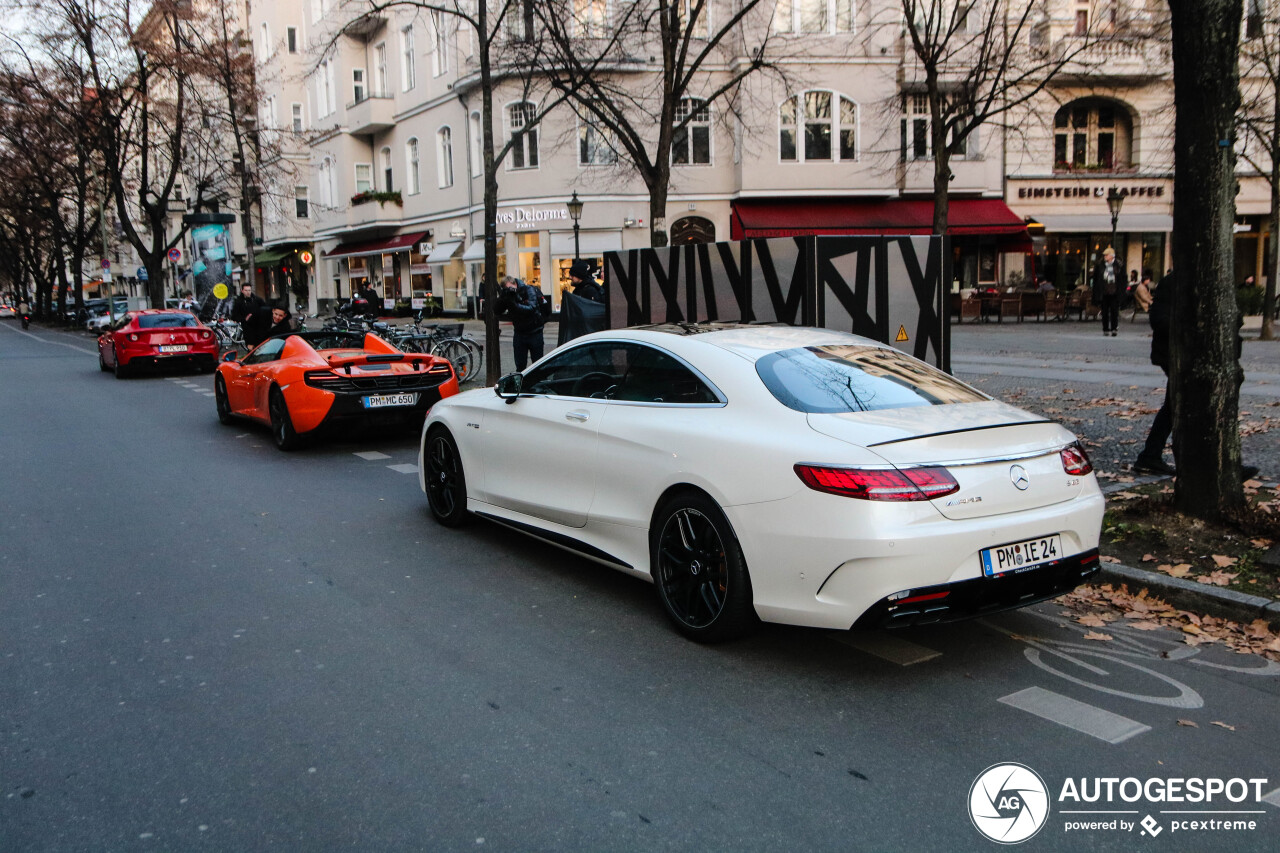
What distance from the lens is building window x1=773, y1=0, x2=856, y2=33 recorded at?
1256 inches

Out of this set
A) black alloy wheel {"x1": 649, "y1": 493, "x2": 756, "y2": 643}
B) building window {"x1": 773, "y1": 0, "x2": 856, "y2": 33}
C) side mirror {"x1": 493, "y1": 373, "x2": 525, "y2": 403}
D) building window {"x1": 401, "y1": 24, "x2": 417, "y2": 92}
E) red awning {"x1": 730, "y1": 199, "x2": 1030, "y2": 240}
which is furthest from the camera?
building window {"x1": 401, "y1": 24, "x2": 417, "y2": 92}

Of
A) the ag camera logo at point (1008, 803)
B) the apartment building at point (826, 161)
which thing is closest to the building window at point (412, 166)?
the apartment building at point (826, 161)

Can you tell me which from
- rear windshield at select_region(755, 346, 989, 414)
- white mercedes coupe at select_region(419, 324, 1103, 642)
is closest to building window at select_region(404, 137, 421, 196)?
white mercedes coupe at select_region(419, 324, 1103, 642)

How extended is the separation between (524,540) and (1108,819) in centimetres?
424

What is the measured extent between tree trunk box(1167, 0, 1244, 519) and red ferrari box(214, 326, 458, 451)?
6.95 meters

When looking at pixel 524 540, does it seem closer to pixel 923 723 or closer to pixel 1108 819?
pixel 923 723

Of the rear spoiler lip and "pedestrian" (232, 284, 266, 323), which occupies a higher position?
"pedestrian" (232, 284, 266, 323)

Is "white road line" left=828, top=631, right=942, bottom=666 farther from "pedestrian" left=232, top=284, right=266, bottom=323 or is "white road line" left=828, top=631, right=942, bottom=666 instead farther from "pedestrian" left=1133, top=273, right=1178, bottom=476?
"pedestrian" left=232, top=284, right=266, bottom=323

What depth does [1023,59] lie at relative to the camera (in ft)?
104

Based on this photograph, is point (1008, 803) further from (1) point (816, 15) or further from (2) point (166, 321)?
(1) point (816, 15)

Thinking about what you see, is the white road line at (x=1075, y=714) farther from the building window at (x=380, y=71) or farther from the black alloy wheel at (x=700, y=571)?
the building window at (x=380, y=71)

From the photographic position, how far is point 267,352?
11820 mm

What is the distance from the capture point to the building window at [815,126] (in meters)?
32.2

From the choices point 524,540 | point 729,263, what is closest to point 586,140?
point 729,263
